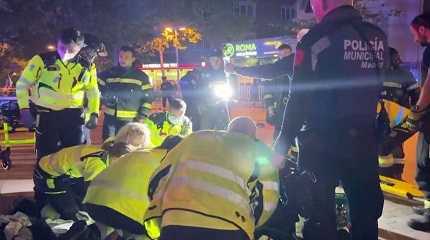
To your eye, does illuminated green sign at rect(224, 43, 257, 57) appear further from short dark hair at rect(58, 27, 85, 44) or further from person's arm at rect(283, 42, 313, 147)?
person's arm at rect(283, 42, 313, 147)

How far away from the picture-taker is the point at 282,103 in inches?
263

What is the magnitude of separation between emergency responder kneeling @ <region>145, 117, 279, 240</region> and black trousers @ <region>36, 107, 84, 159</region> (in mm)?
2981

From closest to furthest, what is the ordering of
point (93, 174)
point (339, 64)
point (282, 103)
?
point (339, 64)
point (93, 174)
point (282, 103)

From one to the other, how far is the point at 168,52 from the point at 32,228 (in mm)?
46362

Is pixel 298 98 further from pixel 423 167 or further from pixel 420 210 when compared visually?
pixel 420 210

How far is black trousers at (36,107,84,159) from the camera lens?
220 inches

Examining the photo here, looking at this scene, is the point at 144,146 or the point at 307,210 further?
the point at 144,146

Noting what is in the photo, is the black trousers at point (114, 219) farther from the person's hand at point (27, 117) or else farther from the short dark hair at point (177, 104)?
the short dark hair at point (177, 104)

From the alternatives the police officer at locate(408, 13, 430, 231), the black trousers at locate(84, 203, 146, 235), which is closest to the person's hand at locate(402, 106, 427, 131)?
the police officer at locate(408, 13, 430, 231)

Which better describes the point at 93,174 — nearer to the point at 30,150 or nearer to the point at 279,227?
the point at 279,227

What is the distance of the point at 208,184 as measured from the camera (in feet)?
8.71

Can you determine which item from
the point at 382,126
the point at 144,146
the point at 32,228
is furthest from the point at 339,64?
the point at 32,228

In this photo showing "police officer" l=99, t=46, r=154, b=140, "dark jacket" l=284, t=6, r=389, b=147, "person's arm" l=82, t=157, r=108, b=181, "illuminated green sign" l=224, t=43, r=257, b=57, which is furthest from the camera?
"illuminated green sign" l=224, t=43, r=257, b=57

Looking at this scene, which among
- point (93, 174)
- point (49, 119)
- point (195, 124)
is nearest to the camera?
point (93, 174)
